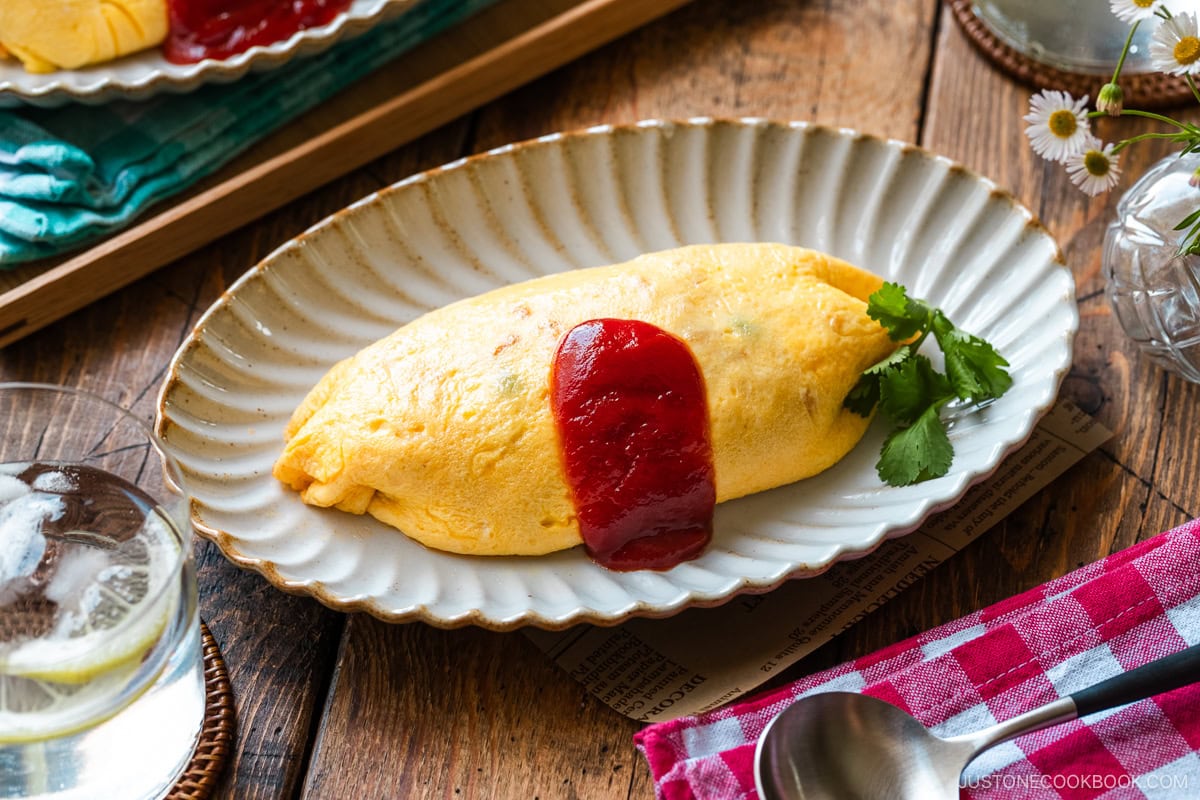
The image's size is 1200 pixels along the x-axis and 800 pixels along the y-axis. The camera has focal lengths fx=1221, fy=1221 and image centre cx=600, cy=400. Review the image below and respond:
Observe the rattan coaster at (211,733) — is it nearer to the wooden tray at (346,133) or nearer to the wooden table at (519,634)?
the wooden table at (519,634)

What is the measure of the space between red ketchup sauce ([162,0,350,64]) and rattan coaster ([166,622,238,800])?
1635mm

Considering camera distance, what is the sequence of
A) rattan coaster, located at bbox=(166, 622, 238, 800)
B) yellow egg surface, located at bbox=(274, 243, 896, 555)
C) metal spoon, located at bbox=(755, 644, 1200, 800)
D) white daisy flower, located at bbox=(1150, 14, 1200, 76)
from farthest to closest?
yellow egg surface, located at bbox=(274, 243, 896, 555), white daisy flower, located at bbox=(1150, 14, 1200, 76), rattan coaster, located at bbox=(166, 622, 238, 800), metal spoon, located at bbox=(755, 644, 1200, 800)

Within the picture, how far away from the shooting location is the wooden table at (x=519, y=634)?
2039 millimetres

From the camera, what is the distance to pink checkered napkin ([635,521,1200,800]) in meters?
1.87

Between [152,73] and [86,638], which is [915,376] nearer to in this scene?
[86,638]

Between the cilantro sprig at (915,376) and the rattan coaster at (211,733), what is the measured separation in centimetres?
123

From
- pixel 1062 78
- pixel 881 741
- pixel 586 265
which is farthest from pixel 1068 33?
pixel 881 741

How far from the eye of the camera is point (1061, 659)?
203cm

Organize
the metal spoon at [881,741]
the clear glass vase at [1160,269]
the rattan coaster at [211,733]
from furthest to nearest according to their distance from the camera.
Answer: the clear glass vase at [1160,269]
the rattan coaster at [211,733]
the metal spoon at [881,741]

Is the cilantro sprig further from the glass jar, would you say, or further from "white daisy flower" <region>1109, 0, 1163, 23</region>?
the glass jar

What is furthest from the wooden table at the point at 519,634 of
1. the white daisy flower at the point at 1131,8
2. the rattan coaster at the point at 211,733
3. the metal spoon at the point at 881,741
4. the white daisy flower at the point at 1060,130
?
the white daisy flower at the point at 1131,8

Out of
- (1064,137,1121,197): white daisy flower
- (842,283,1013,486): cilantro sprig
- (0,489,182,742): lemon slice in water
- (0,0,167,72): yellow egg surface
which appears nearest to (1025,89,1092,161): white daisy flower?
(1064,137,1121,197): white daisy flower

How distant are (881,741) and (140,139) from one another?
227cm

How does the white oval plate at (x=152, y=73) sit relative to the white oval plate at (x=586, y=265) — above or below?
above
